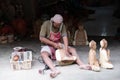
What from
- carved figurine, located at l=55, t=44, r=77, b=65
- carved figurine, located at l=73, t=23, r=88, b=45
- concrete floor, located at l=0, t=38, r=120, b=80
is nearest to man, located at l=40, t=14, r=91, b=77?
carved figurine, located at l=55, t=44, r=77, b=65

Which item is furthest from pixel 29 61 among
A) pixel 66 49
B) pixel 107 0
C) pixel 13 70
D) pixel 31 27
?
pixel 107 0

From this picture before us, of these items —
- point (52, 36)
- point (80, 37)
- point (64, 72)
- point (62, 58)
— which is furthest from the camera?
point (80, 37)

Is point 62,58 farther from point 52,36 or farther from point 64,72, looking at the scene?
point 52,36

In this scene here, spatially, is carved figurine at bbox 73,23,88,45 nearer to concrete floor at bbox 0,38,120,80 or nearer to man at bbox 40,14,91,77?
concrete floor at bbox 0,38,120,80

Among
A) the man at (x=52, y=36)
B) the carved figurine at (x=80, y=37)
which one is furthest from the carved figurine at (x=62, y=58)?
the carved figurine at (x=80, y=37)

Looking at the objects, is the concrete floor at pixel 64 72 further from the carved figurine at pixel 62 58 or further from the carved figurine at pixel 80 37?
the carved figurine at pixel 80 37

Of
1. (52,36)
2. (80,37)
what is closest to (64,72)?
(52,36)

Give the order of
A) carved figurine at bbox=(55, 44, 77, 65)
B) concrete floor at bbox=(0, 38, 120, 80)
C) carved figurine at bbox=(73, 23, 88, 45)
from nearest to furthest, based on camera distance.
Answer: concrete floor at bbox=(0, 38, 120, 80) < carved figurine at bbox=(55, 44, 77, 65) < carved figurine at bbox=(73, 23, 88, 45)

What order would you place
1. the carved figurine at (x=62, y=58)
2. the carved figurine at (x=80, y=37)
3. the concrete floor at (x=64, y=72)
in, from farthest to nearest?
the carved figurine at (x=80, y=37) → the carved figurine at (x=62, y=58) → the concrete floor at (x=64, y=72)

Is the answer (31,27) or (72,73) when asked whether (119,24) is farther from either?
(72,73)

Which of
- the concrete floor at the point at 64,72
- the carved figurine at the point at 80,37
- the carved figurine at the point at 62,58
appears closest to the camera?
the concrete floor at the point at 64,72

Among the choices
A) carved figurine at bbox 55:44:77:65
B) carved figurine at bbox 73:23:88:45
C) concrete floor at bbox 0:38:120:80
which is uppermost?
carved figurine at bbox 73:23:88:45

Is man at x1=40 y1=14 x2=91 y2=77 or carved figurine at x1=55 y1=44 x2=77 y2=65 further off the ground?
man at x1=40 y1=14 x2=91 y2=77

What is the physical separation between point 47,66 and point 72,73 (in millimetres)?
457
